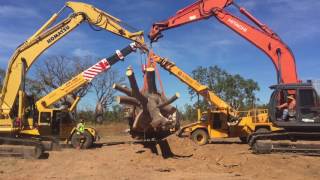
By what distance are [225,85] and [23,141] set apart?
37.3 m

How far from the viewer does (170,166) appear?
15.7 metres

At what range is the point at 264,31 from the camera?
22.0m

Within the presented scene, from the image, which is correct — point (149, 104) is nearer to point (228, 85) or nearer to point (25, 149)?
point (25, 149)

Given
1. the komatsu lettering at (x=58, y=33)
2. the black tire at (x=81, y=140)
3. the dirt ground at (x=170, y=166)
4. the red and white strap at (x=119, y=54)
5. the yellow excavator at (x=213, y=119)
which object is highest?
the komatsu lettering at (x=58, y=33)

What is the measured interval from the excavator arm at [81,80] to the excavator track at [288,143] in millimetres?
8901

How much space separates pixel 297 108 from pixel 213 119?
7.06m

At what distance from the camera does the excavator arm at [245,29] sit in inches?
829

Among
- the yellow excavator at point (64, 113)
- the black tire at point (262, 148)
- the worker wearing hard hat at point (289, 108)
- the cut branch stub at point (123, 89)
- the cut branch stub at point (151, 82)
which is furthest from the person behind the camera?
the yellow excavator at point (64, 113)

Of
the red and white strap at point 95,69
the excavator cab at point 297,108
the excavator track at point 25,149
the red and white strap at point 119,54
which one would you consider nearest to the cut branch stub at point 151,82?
the excavator cab at point 297,108

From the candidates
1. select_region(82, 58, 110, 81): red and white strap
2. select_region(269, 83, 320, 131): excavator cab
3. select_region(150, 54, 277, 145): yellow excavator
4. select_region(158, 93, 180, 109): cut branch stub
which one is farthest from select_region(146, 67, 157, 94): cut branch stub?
select_region(82, 58, 110, 81): red and white strap

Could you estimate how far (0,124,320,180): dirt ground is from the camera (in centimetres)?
1380

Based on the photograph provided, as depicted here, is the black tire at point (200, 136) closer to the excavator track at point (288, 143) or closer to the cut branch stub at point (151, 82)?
the excavator track at point (288, 143)

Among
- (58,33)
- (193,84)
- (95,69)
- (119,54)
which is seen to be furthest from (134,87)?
(119,54)

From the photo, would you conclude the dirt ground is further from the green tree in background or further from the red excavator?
the green tree in background
